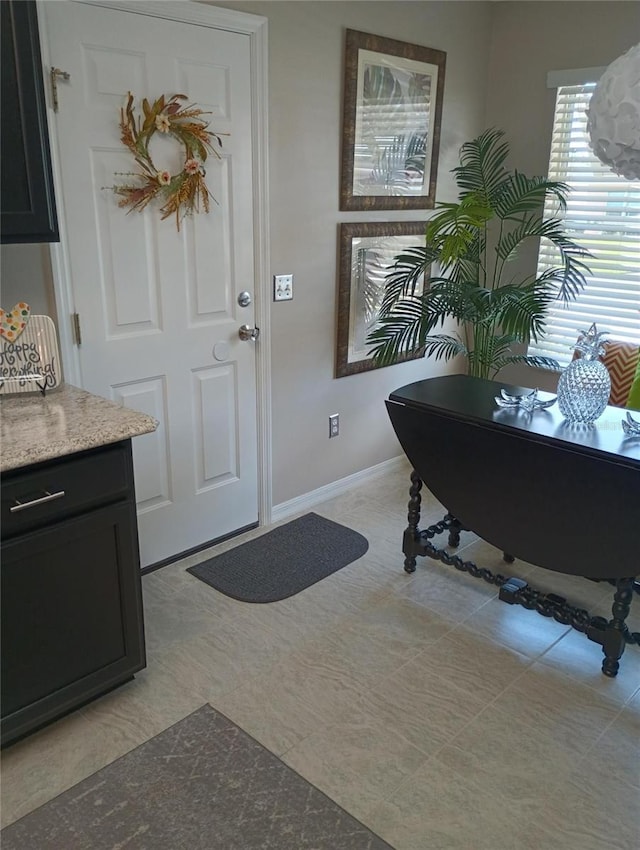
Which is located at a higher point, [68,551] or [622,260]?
[622,260]

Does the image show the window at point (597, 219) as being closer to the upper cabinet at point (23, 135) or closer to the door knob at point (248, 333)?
the door knob at point (248, 333)

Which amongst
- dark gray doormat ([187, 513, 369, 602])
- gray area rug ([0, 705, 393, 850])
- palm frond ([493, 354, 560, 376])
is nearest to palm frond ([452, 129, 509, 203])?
palm frond ([493, 354, 560, 376])

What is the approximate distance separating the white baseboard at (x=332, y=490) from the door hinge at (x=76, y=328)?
1320 millimetres

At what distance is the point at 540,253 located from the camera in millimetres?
4016

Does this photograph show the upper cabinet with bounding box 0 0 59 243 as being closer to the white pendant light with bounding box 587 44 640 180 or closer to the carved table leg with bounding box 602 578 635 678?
the white pendant light with bounding box 587 44 640 180

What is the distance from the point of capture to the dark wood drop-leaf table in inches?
87.4

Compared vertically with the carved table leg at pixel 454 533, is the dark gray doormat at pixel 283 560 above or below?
below

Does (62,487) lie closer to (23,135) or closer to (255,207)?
(23,135)

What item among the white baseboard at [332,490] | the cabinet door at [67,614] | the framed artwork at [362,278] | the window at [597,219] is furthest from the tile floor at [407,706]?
the window at [597,219]

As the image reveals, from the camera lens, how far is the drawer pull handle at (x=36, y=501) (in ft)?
5.89

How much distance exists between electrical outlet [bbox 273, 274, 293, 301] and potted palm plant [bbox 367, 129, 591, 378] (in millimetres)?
532

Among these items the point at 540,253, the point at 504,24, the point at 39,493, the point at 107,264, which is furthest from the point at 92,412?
the point at 504,24

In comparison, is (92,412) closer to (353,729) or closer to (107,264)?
(107,264)

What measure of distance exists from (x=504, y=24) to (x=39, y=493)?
11.9 feet
